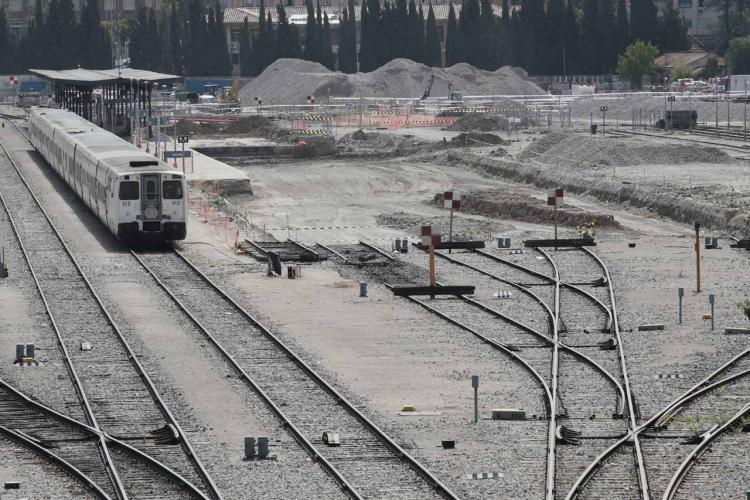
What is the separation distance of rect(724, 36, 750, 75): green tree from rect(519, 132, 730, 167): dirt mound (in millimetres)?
62258

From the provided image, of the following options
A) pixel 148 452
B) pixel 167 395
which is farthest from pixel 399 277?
pixel 148 452

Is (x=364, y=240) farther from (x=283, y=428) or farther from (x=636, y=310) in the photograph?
(x=283, y=428)

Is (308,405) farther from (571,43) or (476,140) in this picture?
(571,43)

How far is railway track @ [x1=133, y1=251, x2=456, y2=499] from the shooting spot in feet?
66.6

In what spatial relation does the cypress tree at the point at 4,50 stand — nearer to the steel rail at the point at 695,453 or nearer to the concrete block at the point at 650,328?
the concrete block at the point at 650,328

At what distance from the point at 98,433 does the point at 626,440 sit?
7.07m

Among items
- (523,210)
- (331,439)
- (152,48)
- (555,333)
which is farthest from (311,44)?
(331,439)

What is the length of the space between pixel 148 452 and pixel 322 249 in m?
25.2

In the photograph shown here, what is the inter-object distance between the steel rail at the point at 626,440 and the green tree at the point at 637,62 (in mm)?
111025

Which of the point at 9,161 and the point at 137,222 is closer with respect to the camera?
the point at 137,222

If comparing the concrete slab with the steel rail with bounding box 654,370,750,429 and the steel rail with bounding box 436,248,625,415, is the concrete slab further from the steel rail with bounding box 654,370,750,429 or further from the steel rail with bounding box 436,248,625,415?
the steel rail with bounding box 654,370,750,429

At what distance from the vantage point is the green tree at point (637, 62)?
136875mm

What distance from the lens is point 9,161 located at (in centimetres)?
8094

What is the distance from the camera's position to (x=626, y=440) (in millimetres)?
22156
